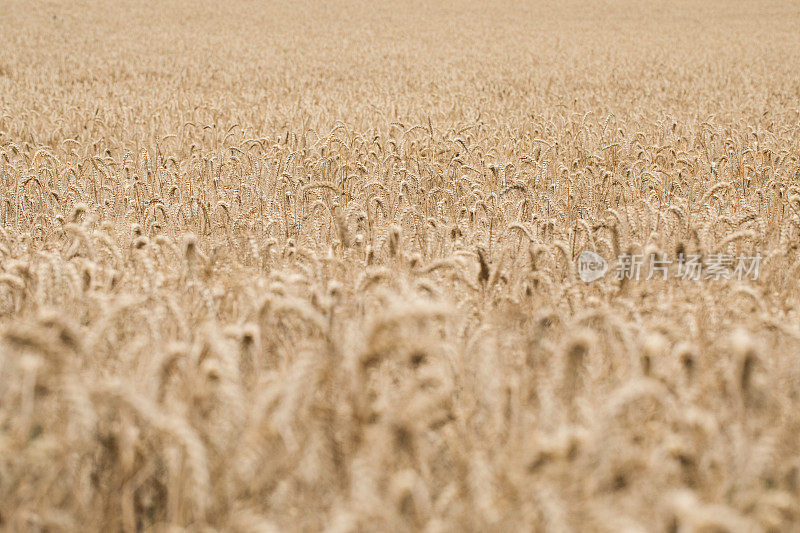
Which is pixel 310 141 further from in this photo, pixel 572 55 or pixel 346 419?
pixel 572 55

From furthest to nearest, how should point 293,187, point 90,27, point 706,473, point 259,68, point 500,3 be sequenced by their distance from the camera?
point 500,3 → point 90,27 → point 259,68 → point 293,187 → point 706,473

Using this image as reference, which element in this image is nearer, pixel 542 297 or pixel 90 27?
pixel 542 297

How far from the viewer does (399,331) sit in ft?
6.00

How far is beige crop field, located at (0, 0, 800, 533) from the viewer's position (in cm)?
150

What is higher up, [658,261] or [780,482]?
[658,261]

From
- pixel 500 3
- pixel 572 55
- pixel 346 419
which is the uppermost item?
pixel 500 3

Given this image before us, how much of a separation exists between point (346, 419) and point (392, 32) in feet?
62.6

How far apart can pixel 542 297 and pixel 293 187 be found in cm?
239

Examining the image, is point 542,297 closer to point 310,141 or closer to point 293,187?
point 293,187

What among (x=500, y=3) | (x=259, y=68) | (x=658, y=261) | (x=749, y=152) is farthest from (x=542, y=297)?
(x=500, y=3)

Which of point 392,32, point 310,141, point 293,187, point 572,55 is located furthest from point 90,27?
point 293,187

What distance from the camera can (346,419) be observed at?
175cm

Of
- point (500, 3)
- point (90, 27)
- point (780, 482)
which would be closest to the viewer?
point (780, 482)

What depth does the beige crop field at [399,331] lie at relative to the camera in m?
1.50
